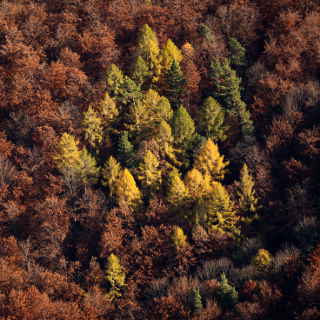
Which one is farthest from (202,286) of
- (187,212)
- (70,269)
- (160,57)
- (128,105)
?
(160,57)

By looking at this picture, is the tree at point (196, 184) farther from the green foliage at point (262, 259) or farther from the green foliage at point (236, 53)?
the green foliage at point (236, 53)

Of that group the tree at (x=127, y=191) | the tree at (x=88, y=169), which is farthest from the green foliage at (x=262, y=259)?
the tree at (x=88, y=169)

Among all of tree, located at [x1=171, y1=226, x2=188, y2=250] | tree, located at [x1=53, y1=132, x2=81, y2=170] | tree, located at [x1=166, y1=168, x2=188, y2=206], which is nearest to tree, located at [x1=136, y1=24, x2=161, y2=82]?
tree, located at [x1=53, y1=132, x2=81, y2=170]

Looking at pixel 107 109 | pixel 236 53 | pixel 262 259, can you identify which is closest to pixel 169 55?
pixel 236 53

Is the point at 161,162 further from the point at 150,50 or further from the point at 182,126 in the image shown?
the point at 150,50

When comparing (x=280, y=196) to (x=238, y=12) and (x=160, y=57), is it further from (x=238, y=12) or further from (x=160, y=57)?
(x=238, y=12)

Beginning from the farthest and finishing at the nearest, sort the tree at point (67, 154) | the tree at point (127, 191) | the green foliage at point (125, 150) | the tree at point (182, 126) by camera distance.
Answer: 1. the green foliage at point (125, 150)
2. the tree at point (182, 126)
3. the tree at point (67, 154)
4. the tree at point (127, 191)

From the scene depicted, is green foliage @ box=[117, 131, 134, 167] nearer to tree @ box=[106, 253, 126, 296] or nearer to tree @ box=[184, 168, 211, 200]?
tree @ box=[184, 168, 211, 200]
